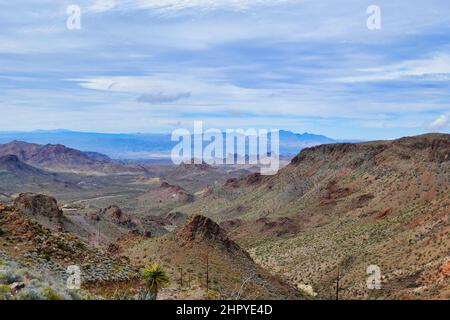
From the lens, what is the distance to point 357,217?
7894 centimetres

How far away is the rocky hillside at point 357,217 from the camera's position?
164 feet

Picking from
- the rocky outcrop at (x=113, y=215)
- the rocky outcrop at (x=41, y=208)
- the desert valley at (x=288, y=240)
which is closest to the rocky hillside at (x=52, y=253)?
the desert valley at (x=288, y=240)

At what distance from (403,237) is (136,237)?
28263 mm

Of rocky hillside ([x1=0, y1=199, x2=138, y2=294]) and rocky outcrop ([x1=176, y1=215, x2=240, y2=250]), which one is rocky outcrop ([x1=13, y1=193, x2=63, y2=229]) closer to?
rocky outcrop ([x1=176, y1=215, x2=240, y2=250])

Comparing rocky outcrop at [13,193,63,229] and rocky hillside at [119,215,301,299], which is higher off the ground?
rocky hillside at [119,215,301,299]

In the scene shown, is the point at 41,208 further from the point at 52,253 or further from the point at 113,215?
the point at 52,253

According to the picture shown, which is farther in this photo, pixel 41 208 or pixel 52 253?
pixel 41 208

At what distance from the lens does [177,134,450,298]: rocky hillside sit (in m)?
50.1

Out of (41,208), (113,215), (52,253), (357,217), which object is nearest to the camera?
(52,253)

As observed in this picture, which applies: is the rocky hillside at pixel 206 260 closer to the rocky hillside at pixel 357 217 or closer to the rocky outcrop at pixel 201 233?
the rocky outcrop at pixel 201 233

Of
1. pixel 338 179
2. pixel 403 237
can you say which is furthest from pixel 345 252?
pixel 338 179

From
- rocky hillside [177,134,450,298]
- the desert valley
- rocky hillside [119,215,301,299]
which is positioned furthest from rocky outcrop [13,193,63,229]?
rocky hillside [177,134,450,298]

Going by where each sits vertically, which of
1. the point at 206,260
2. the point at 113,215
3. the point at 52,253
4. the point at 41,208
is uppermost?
the point at 52,253

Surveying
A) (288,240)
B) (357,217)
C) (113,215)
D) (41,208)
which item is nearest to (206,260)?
(288,240)
